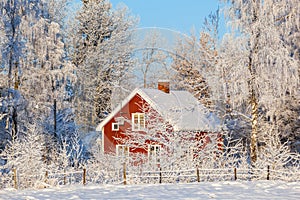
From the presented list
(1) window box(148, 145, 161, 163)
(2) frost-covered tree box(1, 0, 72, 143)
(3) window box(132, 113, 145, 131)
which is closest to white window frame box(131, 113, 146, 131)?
(3) window box(132, 113, 145, 131)

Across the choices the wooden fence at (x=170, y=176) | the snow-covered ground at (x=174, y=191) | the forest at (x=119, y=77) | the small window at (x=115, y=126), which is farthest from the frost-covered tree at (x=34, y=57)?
the snow-covered ground at (x=174, y=191)

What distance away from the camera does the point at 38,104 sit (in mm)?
20891

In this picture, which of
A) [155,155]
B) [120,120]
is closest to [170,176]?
[155,155]

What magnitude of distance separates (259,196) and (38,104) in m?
12.7

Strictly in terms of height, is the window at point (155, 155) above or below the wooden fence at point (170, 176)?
above

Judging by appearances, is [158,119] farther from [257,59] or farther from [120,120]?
[257,59]

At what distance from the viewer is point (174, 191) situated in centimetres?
1208

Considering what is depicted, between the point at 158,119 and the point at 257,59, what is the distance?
454 cm

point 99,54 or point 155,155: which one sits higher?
point 99,54

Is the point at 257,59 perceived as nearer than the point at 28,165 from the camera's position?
No

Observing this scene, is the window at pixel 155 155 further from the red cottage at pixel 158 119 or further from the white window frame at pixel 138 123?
the white window frame at pixel 138 123

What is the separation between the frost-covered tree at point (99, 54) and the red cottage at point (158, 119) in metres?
1.08

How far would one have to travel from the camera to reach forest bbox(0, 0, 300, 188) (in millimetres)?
15141

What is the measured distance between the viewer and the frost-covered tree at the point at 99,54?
56.2 ft
